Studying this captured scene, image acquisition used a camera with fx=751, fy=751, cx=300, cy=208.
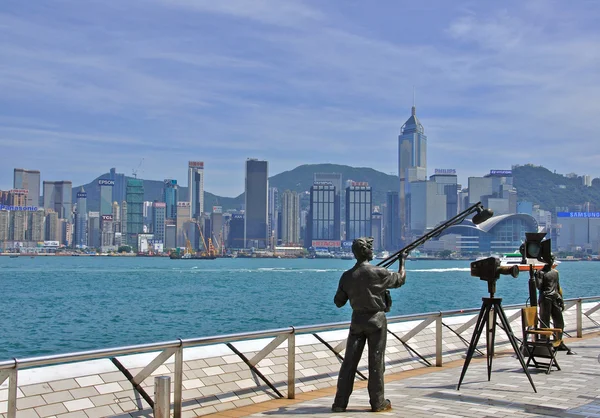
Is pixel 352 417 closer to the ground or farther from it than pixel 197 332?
farther from it

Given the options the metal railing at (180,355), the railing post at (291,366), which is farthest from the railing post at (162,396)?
the railing post at (291,366)

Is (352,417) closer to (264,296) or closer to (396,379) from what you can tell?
(396,379)

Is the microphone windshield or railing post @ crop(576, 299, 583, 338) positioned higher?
the microphone windshield

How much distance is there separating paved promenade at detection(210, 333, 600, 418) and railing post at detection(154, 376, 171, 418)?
994mm

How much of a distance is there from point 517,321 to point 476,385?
6515 mm

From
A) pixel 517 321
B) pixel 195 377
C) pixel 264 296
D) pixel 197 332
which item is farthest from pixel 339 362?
pixel 264 296

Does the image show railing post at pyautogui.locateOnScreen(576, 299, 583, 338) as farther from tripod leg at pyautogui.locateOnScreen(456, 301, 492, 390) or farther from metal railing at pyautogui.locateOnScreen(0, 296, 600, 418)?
tripod leg at pyautogui.locateOnScreen(456, 301, 492, 390)

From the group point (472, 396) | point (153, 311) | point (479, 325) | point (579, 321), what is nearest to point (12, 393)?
point (472, 396)

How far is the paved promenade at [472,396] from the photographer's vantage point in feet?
28.1

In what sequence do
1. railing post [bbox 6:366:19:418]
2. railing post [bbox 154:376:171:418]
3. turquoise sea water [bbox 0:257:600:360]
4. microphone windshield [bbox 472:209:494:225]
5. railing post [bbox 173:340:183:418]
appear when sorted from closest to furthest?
railing post [bbox 6:366:19:418]
railing post [bbox 154:376:171:418]
railing post [bbox 173:340:183:418]
microphone windshield [bbox 472:209:494:225]
turquoise sea water [bbox 0:257:600:360]

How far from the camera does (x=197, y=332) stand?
3938cm

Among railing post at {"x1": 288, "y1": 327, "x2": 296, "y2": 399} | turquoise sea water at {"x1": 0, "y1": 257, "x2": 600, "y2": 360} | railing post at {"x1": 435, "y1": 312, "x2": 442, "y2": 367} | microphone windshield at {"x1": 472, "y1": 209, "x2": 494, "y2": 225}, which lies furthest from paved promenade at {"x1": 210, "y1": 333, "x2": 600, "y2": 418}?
turquoise sea water at {"x1": 0, "y1": 257, "x2": 600, "y2": 360}

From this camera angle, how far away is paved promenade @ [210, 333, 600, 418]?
28.1 ft

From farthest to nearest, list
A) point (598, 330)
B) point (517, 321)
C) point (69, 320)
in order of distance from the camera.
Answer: point (69, 320) → point (598, 330) → point (517, 321)
